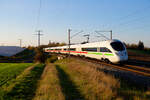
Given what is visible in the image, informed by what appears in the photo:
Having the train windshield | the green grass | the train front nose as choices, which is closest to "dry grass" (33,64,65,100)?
the green grass

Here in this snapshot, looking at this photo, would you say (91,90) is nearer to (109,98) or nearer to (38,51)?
(109,98)

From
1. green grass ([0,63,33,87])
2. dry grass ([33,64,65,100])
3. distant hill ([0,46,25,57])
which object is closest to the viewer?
dry grass ([33,64,65,100])

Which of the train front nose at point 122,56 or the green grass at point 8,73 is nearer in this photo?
the green grass at point 8,73

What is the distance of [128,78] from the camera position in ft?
34.9

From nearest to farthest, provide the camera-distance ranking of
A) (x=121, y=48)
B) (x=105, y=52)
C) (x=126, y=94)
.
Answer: (x=126, y=94), (x=121, y=48), (x=105, y=52)

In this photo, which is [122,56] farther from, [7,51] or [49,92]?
[7,51]

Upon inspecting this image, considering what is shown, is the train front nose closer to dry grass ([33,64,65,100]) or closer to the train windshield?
the train windshield

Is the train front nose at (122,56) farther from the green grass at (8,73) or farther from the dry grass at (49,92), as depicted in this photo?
the green grass at (8,73)

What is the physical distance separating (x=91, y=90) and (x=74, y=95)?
1.07 metres

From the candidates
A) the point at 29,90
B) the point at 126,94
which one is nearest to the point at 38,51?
the point at 29,90

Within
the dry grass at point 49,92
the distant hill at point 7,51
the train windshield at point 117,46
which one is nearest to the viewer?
the dry grass at point 49,92

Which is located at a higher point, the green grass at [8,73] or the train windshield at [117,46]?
the train windshield at [117,46]

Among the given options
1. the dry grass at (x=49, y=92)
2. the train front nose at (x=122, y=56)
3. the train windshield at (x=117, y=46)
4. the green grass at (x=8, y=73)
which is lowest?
the green grass at (x=8, y=73)

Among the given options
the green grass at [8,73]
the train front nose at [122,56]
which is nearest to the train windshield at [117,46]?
the train front nose at [122,56]
